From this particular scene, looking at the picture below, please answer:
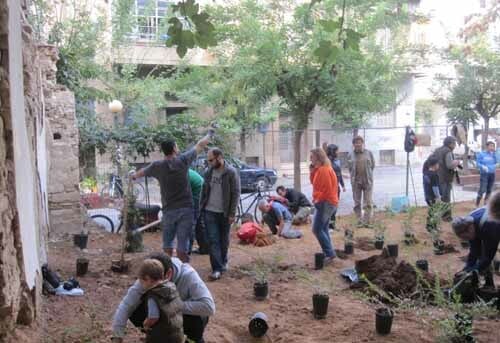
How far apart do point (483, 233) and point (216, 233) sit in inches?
125

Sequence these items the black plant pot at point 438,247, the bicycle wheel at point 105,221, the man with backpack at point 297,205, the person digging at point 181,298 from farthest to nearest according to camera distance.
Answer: the bicycle wheel at point 105,221
the man with backpack at point 297,205
the black plant pot at point 438,247
the person digging at point 181,298

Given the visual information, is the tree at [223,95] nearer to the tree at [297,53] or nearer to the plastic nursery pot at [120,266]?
the tree at [297,53]

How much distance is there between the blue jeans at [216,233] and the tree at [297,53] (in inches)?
246

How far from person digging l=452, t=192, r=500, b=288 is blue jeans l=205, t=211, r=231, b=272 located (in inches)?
112

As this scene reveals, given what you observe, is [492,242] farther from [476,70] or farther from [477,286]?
[476,70]

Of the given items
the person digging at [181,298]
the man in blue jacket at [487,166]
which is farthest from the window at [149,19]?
the person digging at [181,298]

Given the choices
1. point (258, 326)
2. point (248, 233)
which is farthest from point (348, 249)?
point (258, 326)

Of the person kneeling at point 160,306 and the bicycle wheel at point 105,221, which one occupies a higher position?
the person kneeling at point 160,306

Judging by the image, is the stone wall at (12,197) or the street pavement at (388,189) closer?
the stone wall at (12,197)

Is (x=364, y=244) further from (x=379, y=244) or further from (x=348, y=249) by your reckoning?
(x=348, y=249)

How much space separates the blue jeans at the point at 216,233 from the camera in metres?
6.71

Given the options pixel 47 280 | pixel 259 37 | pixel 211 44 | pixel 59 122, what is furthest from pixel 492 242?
pixel 259 37

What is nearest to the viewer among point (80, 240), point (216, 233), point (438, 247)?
point (216, 233)

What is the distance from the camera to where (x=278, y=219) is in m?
9.80
